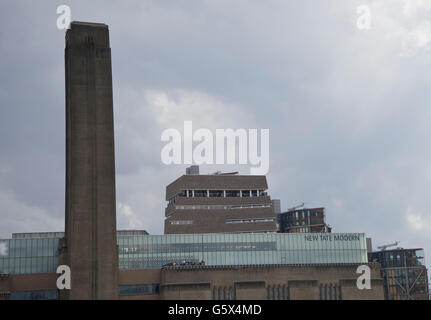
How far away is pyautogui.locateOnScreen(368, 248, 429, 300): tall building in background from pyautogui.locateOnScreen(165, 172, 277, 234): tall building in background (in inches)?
1682

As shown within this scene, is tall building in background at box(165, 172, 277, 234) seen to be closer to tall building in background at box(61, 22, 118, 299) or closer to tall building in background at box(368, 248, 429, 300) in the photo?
tall building in background at box(368, 248, 429, 300)

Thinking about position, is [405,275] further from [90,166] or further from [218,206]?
[90,166]

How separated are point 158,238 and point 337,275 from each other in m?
31.9

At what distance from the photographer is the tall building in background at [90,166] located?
273 ft

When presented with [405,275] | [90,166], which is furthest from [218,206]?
[90,166]

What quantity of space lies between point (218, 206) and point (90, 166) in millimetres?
76809

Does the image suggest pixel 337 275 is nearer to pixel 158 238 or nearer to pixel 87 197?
pixel 158 238

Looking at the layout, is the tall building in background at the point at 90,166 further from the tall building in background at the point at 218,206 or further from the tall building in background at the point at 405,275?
the tall building in background at the point at 405,275

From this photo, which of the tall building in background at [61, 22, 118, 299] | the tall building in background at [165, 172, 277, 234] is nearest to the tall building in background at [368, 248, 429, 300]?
the tall building in background at [165, 172, 277, 234]

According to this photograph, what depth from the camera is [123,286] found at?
90.1 m

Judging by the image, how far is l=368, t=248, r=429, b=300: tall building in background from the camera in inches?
6737

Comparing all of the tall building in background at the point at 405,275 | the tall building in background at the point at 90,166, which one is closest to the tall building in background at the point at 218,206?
the tall building in background at the point at 405,275
